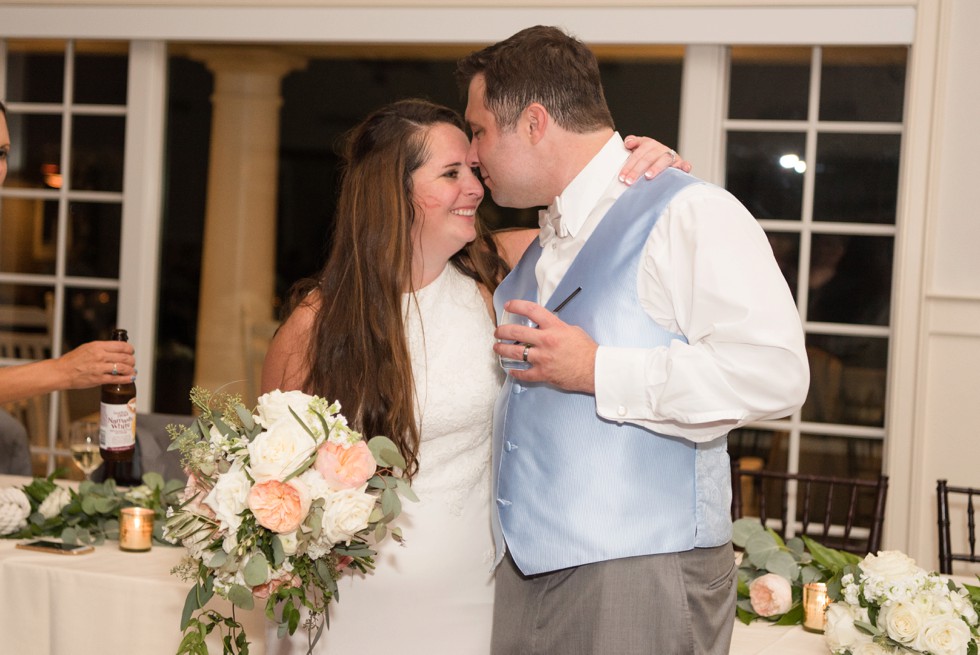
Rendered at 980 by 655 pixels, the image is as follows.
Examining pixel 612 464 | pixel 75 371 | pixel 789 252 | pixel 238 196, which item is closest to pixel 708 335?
pixel 612 464

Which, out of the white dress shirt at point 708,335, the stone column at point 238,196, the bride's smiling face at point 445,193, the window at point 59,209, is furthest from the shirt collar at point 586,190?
the stone column at point 238,196

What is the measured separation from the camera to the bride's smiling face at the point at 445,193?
2096 mm

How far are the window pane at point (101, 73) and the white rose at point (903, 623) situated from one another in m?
4.18

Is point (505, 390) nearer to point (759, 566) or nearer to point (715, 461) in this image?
point (715, 461)

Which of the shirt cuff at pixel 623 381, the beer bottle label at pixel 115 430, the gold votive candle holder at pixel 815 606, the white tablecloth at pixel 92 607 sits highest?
the shirt cuff at pixel 623 381

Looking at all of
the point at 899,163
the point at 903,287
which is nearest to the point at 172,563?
the point at 903,287

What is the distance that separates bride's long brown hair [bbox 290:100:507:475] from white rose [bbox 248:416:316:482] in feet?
1.59

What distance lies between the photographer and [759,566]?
2.15 m

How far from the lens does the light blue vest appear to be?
1.54 metres

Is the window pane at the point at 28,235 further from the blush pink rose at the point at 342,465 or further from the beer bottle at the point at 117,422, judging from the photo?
the blush pink rose at the point at 342,465

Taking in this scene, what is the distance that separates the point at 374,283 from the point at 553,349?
2.22 feet

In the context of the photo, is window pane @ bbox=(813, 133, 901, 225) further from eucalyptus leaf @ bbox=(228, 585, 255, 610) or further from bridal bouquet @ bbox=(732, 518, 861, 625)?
eucalyptus leaf @ bbox=(228, 585, 255, 610)

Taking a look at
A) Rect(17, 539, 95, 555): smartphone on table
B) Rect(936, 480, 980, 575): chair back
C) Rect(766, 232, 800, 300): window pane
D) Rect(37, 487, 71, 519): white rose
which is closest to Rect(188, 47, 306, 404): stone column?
Rect(766, 232, 800, 300): window pane

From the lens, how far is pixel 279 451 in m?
1.48
